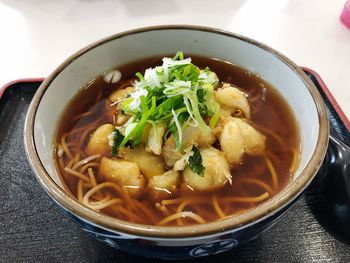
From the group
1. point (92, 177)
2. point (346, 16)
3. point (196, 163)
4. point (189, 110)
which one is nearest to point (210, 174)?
point (196, 163)

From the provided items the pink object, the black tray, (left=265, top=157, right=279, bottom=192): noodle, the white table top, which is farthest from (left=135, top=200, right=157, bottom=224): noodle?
the pink object

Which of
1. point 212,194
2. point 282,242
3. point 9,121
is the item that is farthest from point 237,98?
point 9,121

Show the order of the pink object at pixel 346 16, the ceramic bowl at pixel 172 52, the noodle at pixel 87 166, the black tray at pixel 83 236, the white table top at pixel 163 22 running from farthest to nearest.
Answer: the pink object at pixel 346 16, the white table top at pixel 163 22, the noodle at pixel 87 166, the black tray at pixel 83 236, the ceramic bowl at pixel 172 52

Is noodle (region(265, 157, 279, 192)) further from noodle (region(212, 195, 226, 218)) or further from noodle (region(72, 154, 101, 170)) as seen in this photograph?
noodle (region(72, 154, 101, 170))

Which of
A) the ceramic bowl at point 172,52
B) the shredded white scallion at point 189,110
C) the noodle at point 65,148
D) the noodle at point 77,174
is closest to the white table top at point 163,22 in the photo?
the ceramic bowl at point 172,52

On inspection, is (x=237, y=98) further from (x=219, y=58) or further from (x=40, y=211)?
(x=40, y=211)

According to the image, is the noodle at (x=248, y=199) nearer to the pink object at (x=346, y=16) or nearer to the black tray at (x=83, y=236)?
the black tray at (x=83, y=236)
